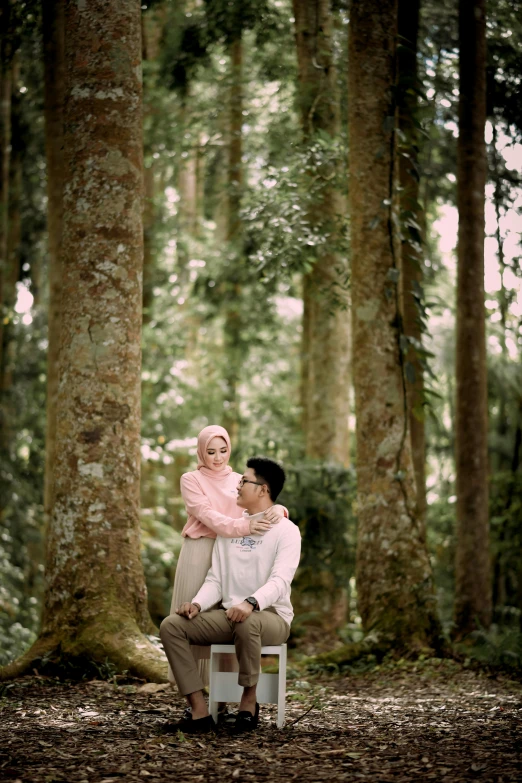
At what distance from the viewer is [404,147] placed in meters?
8.63

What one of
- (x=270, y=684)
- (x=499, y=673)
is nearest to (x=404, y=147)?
(x=499, y=673)

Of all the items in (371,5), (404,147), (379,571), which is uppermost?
(371,5)

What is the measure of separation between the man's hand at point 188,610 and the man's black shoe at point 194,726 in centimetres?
54

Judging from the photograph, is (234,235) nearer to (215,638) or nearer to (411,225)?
(411,225)

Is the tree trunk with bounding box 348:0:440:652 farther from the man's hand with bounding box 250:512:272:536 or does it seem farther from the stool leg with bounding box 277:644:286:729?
the man's hand with bounding box 250:512:272:536

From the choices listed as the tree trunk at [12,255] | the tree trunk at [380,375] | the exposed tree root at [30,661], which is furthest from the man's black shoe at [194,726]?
the tree trunk at [12,255]

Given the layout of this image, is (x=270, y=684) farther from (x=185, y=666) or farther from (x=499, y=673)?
(x=499, y=673)

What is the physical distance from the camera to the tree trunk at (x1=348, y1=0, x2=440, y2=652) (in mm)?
7961

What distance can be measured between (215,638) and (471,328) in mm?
6562

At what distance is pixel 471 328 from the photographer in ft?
34.6

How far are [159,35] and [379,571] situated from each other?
34.3 ft

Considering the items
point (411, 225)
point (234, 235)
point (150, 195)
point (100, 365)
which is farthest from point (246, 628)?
point (150, 195)

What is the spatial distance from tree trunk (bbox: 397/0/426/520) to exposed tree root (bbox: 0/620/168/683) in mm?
3159

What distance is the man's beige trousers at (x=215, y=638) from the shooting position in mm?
4723
